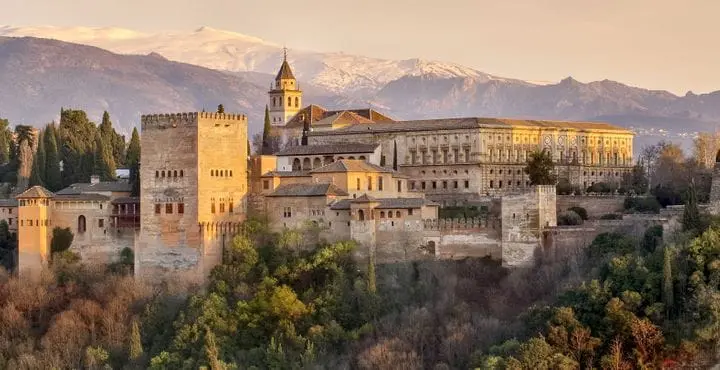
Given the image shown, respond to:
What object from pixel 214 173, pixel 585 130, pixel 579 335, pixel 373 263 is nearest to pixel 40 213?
pixel 214 173

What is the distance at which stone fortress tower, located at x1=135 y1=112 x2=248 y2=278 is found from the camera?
143ft

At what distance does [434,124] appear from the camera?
57000 mm

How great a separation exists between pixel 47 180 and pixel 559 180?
2135 cm

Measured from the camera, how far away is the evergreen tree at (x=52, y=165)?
54938 mm

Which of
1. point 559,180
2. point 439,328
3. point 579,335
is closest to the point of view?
point 579,335

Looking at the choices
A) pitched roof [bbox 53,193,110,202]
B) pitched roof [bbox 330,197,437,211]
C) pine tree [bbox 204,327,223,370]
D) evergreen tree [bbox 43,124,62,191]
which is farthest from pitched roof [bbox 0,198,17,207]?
pitched roof [bbox 330,197,437,211]

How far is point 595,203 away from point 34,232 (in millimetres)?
20186

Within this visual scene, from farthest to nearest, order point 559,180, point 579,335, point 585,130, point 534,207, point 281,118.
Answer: point 281,118, point 585,130, point 559,180, point 534,207, point 579,335

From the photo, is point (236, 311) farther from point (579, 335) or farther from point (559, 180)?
point (559, 180)

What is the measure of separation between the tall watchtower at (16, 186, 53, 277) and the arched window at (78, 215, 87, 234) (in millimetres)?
1066

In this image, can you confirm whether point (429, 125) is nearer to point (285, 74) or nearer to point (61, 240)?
point (285, 74)

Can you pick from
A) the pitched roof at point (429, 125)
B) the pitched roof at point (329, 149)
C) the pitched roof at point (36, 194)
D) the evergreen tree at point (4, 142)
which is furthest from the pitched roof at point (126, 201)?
the evergreen tree at point (4, 142)

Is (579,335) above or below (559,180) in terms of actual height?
below

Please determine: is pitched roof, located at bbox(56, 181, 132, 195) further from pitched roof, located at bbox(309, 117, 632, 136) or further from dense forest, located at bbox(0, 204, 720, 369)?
pitched roof, located at bbox(309, 117, 632, 136)
